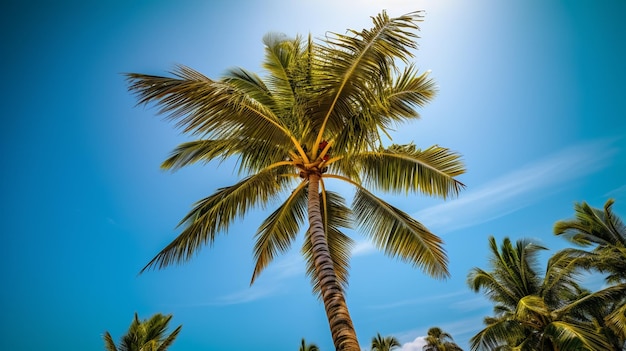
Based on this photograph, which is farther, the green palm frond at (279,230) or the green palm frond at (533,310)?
the green palm frond at (533,310)

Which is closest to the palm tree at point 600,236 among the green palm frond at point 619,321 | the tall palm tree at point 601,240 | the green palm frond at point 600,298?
the tall palm tree at point 601,240

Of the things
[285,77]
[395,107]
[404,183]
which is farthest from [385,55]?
[404,183]

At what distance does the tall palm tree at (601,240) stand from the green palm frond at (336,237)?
12.5 m

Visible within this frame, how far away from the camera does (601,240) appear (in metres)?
17.1

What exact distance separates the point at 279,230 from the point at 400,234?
10.1 feet

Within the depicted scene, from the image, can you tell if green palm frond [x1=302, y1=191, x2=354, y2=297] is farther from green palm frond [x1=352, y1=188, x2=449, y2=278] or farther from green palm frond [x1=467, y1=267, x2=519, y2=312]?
green palm frond [x1=467, y1=267, x2=519, y2=312]

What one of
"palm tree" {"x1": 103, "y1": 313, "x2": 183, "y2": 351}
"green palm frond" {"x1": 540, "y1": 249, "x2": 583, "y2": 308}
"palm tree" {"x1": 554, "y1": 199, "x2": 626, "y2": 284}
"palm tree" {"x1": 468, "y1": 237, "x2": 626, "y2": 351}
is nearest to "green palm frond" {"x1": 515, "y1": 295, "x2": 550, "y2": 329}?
"palm tree" {"x1": 468, "y1": 237, "x2": 626, "y2": 351}

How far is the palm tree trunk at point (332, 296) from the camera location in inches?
193

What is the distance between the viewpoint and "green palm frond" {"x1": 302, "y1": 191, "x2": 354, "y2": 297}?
962 cm

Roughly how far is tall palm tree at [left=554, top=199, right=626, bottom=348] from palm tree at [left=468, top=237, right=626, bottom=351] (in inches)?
24.5

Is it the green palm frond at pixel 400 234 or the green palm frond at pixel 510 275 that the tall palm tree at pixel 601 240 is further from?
the green palm frond at pixel 400 234

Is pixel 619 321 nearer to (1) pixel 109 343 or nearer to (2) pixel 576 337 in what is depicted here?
(2) pixel 576 337

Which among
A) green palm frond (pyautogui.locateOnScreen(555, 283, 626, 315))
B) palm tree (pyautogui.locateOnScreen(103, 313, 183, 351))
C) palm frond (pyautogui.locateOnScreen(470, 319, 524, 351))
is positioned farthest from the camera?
palm tree (pyautogui.locateOnScreen(103, 313, 183, 351))

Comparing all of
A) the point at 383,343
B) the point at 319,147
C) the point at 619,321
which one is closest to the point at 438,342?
the point at 383,343
